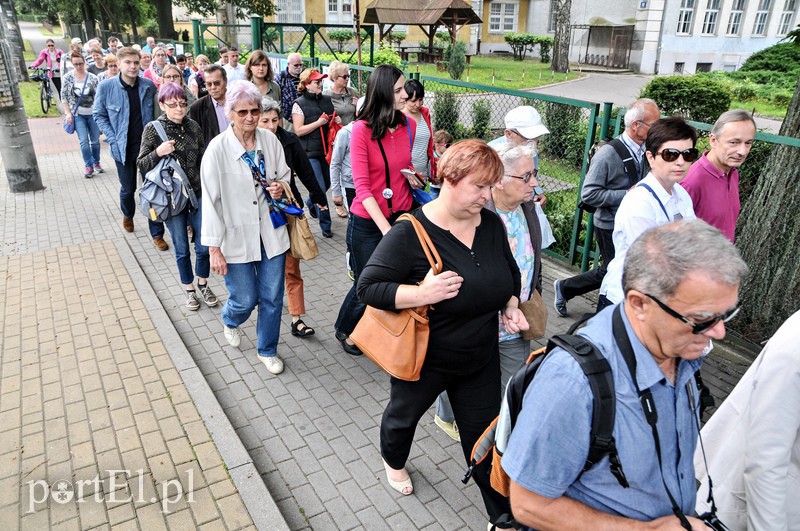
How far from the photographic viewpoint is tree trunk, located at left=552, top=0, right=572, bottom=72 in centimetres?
3067

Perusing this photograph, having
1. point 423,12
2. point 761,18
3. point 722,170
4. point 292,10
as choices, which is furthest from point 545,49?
point 722,170

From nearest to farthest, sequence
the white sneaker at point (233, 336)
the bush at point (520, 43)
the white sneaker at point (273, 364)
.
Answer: the white sneaker at point (273, 364)
the white sneaker at point (233, 336)
the bush at point (520, 43)

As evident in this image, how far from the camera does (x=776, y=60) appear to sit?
25.2 metres

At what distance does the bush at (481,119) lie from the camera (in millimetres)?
8677

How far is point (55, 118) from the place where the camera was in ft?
58.5

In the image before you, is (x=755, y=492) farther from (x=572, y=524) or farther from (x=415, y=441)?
(x=415, y=441)

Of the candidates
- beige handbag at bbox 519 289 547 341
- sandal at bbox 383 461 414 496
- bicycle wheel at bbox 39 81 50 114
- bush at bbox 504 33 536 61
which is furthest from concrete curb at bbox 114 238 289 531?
bush at bbox 504 33 536 61

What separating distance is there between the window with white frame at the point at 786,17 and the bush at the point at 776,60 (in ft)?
32.2

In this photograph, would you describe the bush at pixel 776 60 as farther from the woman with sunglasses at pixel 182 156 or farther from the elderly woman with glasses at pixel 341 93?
the woman with sunglasses at pixel 182 156

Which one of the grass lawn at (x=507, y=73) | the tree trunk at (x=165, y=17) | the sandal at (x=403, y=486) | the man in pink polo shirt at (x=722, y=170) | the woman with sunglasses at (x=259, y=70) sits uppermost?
the tree trunk at (x=165, y=17)

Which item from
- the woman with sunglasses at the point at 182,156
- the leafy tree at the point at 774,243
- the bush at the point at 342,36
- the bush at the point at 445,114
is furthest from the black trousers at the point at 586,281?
the bush at the point at 342,36

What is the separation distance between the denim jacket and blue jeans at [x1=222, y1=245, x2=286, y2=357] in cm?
370

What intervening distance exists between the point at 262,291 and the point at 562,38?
30.7m

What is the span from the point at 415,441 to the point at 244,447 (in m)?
1.09
